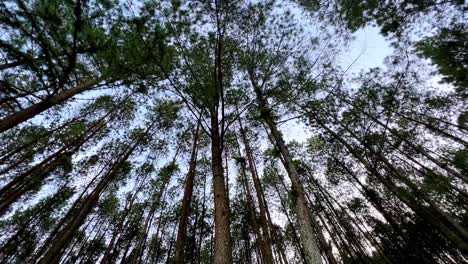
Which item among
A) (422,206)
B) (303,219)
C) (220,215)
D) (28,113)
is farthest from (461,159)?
(28,113)

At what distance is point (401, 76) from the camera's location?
30.3 feet

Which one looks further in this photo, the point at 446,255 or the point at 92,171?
the point at 446,255

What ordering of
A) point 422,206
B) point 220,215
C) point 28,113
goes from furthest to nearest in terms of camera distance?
point 422,206 → point 28,113 → point 220,215

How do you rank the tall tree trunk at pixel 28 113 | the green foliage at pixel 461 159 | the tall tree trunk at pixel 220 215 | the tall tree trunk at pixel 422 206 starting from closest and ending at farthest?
the tall tree trunk at pixel 220 215 < the tall tree trunk at pixel 28 113 < the tall tree trunk at pixel 422 206 < the green foliage at pixel 461 159

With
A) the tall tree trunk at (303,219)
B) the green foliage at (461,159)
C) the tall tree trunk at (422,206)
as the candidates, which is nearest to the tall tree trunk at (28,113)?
the tall tree trunk at (303,219)

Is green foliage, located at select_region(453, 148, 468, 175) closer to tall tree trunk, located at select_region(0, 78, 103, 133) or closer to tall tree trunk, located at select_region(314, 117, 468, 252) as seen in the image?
tall tree trunk, located at select_region(314, 117, 468, 252)

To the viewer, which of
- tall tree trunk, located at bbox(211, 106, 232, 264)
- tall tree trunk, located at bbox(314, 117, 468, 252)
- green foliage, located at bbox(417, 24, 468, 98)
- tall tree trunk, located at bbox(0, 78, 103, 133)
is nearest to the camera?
tall tree trunk, located at bbox(211, 106, 232, 264)

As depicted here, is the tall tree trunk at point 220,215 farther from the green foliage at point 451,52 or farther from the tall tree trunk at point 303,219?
the green foliage at point 451,52

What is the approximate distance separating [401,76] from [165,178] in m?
13.0

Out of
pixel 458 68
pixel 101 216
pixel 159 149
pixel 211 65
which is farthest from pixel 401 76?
pixel 101 216

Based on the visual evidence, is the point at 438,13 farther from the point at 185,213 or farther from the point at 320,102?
the point at 185,213

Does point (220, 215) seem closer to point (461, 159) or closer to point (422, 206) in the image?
point (422, 206)

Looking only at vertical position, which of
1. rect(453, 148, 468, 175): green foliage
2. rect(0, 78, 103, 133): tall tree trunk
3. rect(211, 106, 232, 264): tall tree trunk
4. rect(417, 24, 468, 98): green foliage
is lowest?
rect(211, 106, 232, 264): tall tree trunk

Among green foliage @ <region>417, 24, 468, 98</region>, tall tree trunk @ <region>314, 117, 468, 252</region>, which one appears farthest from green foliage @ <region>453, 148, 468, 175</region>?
green foliage @ <region>417, 24, 468, 98</region>
